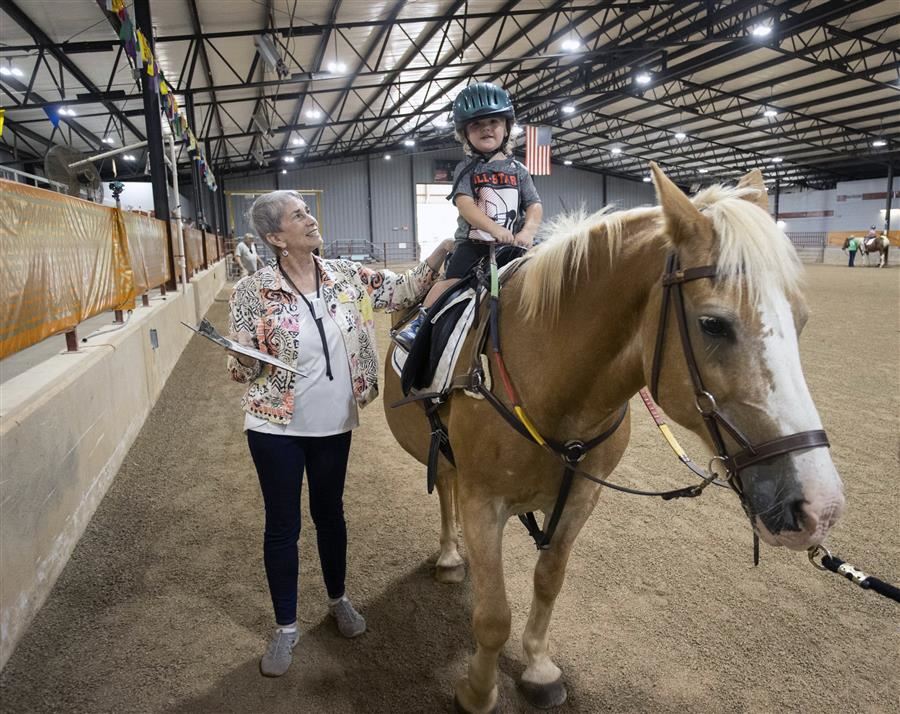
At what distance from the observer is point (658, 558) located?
3014mm

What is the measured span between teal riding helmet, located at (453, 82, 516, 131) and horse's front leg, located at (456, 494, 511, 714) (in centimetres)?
163

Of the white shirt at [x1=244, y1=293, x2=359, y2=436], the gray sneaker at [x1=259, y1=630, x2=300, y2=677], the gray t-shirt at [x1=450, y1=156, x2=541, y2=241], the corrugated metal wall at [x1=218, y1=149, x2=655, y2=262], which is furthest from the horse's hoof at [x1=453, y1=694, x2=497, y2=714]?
the corrugated metal wall at [x1=218, y1=149, x2=655, y2=262]

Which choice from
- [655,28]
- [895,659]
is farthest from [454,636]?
[655,28]

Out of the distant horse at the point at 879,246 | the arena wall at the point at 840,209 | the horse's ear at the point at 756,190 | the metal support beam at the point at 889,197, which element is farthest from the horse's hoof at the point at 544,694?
the metal support beam at the point at 889,197

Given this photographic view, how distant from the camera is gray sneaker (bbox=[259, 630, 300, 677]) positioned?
2219 mm

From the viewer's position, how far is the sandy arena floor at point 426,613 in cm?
212

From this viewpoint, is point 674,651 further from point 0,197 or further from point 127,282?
point 127,282

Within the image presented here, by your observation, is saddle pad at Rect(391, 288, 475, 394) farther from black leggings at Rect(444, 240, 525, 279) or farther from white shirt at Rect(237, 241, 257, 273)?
white shirt at Rect(237, 241, 257, 273)

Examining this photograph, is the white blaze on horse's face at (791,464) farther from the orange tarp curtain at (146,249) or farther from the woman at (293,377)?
the orange tarp curtain at (146,249)

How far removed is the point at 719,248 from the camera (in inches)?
51.0

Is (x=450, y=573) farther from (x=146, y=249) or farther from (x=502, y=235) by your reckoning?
(x=146, y=249)

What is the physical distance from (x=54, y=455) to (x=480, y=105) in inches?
106

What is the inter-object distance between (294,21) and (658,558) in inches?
535

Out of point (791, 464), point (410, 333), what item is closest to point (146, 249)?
point (410, 333)
